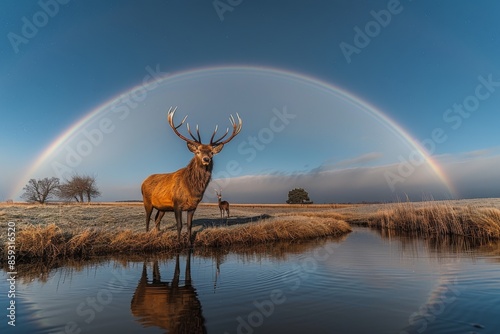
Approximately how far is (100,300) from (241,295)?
99.8 inches

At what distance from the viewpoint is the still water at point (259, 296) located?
13.9 feet

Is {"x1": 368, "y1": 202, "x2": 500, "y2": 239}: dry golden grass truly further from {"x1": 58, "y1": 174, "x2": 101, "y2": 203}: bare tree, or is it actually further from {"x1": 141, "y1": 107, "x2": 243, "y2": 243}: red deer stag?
{"x1": 58, "y1": 174, "x2": 101, "y2": 203}: bare tree

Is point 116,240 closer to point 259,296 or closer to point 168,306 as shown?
point 168,306

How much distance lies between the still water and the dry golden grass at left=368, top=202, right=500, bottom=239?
25.0 ft

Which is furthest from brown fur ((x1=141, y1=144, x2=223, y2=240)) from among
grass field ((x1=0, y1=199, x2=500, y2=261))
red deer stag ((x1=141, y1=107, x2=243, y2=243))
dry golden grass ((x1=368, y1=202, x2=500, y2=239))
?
dry golden grass ((x1=368, y1=202, x2=500, y2=239))

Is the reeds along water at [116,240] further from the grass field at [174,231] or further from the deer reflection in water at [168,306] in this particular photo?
the deer reflection in water at [168,306]

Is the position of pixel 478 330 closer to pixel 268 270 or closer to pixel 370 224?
pixel 268 270

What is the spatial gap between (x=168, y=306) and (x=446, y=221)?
1842cm

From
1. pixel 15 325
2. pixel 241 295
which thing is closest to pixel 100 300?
pixel 15 325

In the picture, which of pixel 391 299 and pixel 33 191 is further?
pixel 33 191

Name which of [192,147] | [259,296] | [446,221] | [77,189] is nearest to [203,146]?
[192,147]

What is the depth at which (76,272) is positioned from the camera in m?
7.65

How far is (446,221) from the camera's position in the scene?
18125 millimetres

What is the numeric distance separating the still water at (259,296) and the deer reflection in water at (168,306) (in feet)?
0.06
